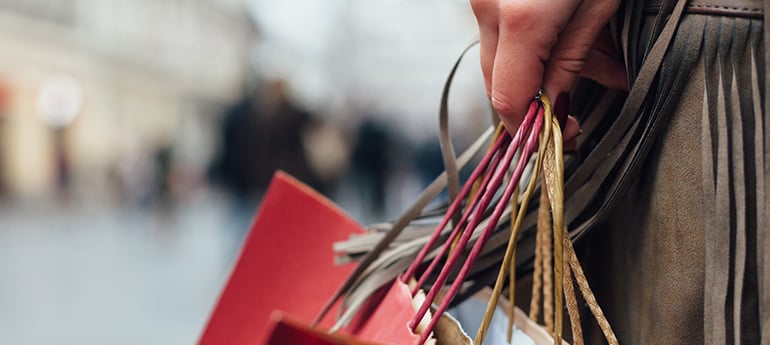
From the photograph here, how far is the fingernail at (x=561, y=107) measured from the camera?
74 cm

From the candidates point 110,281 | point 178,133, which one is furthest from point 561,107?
point 178,133

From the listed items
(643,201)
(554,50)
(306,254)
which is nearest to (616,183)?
(643,201)

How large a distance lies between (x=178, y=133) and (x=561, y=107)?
23.6 m

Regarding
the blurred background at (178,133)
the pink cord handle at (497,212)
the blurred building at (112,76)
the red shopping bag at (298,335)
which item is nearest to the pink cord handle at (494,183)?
the pink cord handle at (497,212)

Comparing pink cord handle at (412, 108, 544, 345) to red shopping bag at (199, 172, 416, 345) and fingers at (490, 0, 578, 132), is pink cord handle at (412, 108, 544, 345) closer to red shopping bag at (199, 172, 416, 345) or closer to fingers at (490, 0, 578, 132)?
fingers at (490, 0, 578, 132)

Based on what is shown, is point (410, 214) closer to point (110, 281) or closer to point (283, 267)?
point (283, 267)

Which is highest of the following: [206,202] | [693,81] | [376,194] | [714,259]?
[693,81]

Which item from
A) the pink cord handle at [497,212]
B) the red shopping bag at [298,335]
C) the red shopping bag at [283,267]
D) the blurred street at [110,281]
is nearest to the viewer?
the red shopping bag at [298,335]

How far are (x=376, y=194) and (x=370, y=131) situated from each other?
0.71m

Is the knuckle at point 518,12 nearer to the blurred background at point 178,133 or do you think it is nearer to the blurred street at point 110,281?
the blurred background at point 178,133

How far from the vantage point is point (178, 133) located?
2355 centimetres

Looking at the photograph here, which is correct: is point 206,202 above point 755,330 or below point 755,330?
below

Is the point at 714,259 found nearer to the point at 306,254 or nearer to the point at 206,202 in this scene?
the point at 306,254

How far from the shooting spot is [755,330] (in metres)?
0.63
